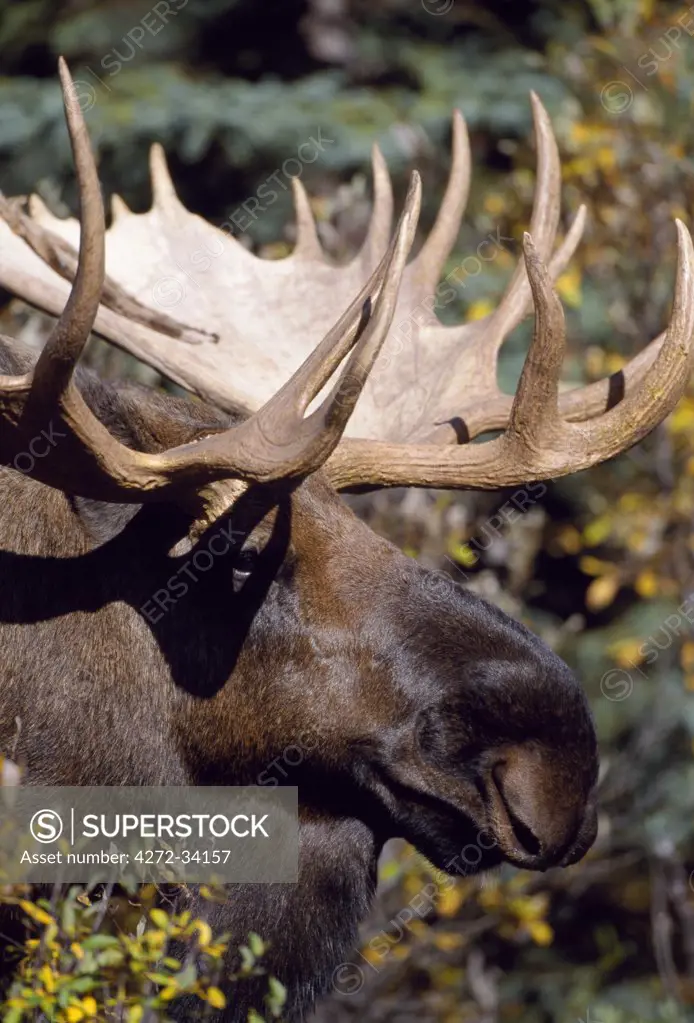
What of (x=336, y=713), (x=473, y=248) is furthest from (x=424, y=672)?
(x=473, y=248)

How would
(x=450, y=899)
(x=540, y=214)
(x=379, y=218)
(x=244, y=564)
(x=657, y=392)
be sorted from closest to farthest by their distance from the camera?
(x=244, y=564), (x=657, y=392), (x=540, y=214), (x=379, y=218), (x=450, y=899)

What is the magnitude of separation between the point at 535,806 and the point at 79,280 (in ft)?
4.24

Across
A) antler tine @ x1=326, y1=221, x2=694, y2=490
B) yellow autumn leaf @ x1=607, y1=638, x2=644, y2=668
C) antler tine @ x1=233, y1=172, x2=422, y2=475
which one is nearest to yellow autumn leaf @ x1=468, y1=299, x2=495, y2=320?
yellow autumn leaf @ x1=607, y1=638, x2=644, y2=668

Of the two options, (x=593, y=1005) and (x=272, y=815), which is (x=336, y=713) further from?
(x=593, y=1005)

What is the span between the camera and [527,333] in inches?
300

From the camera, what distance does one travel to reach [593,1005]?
7035 mm

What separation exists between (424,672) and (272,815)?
50 cm

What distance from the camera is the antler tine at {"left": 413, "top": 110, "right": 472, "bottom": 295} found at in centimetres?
480

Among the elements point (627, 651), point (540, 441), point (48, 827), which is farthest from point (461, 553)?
point (48, 827)

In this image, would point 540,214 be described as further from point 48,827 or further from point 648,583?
point 648,583

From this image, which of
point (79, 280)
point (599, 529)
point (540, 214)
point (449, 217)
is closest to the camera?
point (79, 280)

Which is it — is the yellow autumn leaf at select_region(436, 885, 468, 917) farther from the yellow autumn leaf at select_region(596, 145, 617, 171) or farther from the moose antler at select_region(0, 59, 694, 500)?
the yellow autumn leaf at select_region(596, 145, 617, 171)

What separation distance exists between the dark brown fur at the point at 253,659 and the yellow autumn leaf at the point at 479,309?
11.4 ft

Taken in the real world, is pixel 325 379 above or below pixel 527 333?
above
